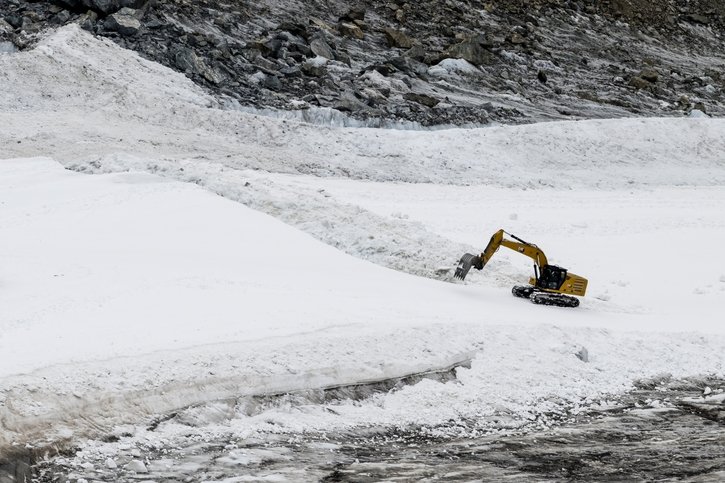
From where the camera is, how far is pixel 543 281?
48.7ft

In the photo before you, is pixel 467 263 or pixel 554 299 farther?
pixel 467 263

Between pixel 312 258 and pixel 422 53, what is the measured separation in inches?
911

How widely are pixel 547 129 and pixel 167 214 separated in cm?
1575

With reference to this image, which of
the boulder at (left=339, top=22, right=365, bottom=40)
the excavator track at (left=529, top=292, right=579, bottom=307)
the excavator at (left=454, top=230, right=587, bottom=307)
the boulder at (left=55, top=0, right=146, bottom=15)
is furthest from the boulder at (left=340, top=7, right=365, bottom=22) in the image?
the excavator track at (left=529, top=292, right=579, bottom=307)

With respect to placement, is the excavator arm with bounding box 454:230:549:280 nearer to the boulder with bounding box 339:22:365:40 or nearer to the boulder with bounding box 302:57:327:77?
the boulder with bounding box 302:57:327:77

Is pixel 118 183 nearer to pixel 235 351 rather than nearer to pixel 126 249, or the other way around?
pixel 126 249

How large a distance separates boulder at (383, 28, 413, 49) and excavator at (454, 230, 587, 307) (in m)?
24.3

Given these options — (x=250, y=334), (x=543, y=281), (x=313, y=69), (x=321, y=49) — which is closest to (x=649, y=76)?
(x=321, y=49)

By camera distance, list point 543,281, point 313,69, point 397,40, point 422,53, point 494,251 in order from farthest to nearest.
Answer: point 397,40 < point 422,53 < point 313,69 < point 494,251 < point 543,281

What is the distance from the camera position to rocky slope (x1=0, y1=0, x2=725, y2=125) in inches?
1209

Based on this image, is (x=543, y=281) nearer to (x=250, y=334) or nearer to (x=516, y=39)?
(x=250, y=334)

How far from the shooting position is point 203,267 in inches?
516

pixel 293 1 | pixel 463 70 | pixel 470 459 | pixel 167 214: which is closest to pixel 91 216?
pixel 167 214

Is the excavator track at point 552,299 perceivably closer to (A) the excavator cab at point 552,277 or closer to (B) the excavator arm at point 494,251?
(A) the excavator cab at point 552,277
